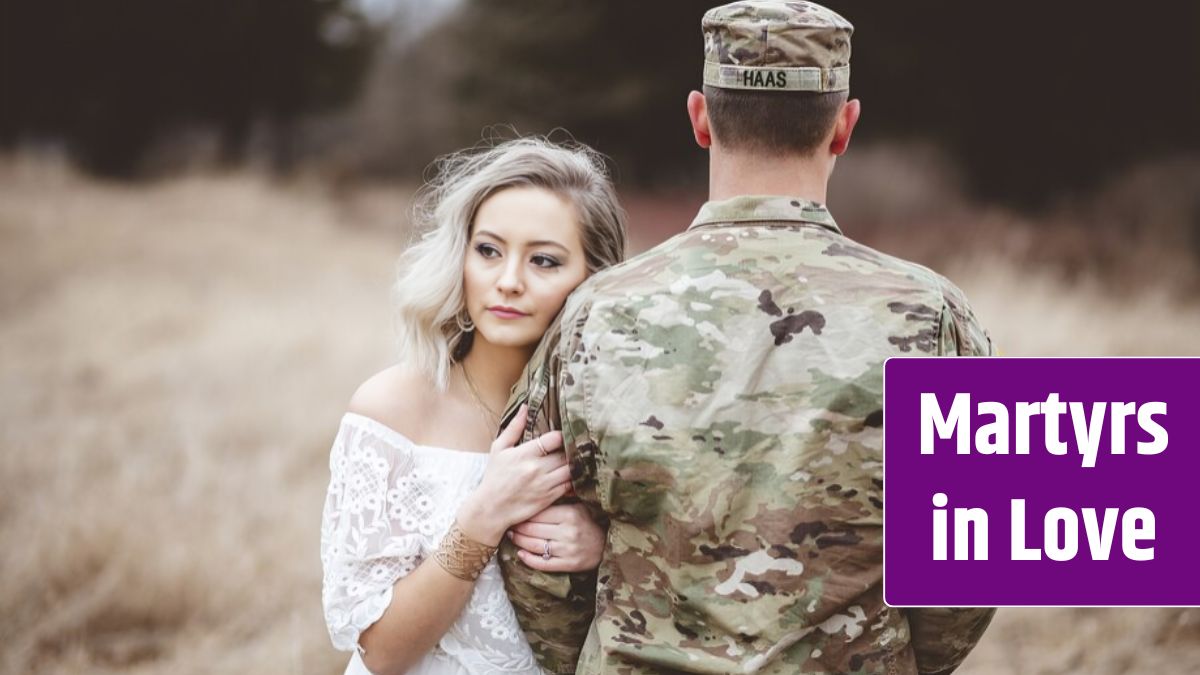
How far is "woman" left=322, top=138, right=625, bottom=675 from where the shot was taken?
220 cm

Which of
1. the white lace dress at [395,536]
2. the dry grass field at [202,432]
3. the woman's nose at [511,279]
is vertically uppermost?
the woman's nose at [511,279]

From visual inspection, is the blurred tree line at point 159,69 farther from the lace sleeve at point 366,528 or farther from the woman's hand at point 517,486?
the woman's hand at point 517,486

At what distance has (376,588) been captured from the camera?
7.57ft

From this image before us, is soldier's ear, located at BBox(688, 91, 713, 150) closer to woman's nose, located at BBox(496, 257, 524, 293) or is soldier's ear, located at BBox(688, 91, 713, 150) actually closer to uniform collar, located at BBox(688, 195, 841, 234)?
uniform collar, located at BBox(688, 195, 841, 234)

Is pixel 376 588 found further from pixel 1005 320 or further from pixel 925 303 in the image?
pixel 1005 320

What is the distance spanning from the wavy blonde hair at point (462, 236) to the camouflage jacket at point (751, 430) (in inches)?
18.6

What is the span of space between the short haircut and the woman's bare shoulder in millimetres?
939

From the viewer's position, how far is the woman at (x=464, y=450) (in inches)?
86.4

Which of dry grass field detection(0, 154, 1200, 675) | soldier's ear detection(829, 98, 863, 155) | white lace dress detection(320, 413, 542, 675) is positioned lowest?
dry grass field detection(0, 154, 1200, 675)

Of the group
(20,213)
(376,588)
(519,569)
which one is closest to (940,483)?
(519,569)

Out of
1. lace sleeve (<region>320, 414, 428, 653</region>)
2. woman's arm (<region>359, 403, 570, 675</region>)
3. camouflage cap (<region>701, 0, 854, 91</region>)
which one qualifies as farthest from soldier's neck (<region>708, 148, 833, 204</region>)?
lace sleeve (<region>320, 414, 428, 653</region>)

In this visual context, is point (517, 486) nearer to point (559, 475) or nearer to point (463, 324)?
point (559, 475)

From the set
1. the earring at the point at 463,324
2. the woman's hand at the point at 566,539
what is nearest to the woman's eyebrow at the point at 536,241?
the earring at the point at 463,324

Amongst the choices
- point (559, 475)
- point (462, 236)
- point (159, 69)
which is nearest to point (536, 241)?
point (462, 236)
